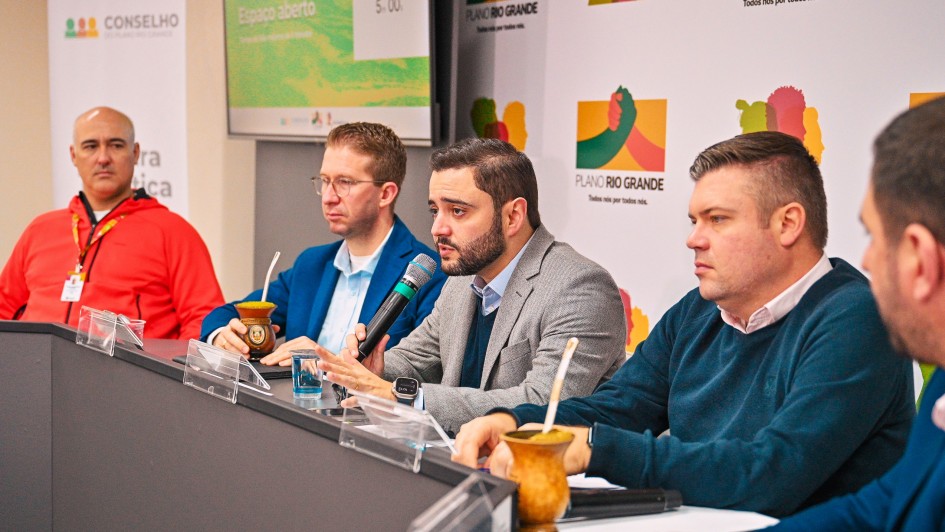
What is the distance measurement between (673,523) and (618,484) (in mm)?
142

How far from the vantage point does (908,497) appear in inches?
55.4

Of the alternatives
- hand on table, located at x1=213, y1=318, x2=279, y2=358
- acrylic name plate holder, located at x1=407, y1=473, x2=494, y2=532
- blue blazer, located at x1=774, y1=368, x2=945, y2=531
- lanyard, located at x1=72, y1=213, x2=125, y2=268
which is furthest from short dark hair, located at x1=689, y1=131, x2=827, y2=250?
lanyard, located at x1=72, y1=213, x2=125, y2=268

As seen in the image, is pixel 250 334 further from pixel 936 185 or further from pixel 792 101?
pixel 936 185

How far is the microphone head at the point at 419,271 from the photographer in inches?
95.4

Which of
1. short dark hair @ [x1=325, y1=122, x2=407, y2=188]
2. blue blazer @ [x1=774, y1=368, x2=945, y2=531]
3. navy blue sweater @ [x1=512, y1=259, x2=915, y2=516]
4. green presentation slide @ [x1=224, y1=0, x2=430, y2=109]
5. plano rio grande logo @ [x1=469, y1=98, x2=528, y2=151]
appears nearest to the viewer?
blue blazer @ [x1=774, y1=368, x2=945, y2=531]

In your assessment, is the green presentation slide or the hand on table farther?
the green presentation slide

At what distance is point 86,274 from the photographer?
3732mm

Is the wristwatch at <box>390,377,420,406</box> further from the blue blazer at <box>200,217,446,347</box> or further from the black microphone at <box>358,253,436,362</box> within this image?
the blue blazer at <box>200,217,446,347</box>

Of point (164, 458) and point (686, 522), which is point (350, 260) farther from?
point (686, 522)

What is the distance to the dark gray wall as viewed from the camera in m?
4.89

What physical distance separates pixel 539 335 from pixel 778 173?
0.79 meters

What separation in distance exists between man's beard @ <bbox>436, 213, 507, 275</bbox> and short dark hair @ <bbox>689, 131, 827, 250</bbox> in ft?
2.54

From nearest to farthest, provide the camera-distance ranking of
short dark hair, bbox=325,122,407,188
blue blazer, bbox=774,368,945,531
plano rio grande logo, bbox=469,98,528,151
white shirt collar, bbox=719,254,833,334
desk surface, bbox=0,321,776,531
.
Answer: blue blazer, bbox=774,368,945,531, desk surface, bbox=0,321,776,531, white shirt collar, bbox=719,254,833,334, short dark hair, bbox=325,122,407,188, plano rio grande logo, bbox=469,98,528,151

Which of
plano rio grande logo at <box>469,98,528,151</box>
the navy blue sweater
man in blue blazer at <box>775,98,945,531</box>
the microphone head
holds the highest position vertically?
plano rio grande logo at <box>469,98,528,151</box>
